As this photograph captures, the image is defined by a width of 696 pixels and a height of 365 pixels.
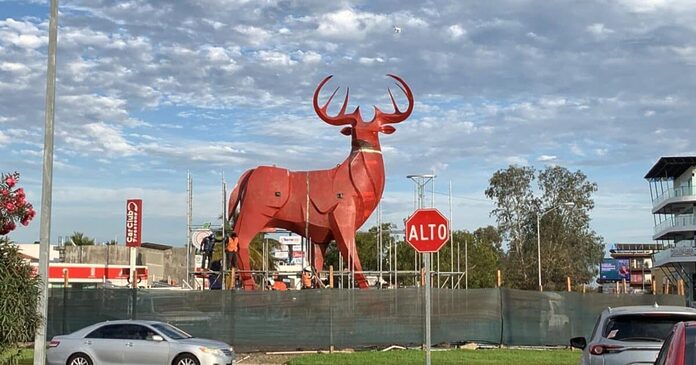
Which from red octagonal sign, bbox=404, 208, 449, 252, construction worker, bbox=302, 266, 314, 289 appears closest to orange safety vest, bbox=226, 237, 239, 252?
construction worker, bbox=302, 266, 314, 289

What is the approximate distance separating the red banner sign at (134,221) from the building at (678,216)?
4110cm

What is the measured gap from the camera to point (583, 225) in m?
75.3

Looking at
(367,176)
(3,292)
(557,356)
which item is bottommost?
(557,356)

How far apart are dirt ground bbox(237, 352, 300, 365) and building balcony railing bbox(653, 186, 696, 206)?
5694 cm

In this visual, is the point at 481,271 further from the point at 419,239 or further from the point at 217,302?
the point at 419,239

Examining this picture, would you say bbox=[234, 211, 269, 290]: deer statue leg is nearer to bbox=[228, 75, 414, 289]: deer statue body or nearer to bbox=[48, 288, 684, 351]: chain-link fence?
bbox=[228, 75, 414, 289]: deer statue body

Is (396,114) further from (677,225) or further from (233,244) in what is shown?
(677,225)

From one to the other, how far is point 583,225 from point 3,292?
65910mm

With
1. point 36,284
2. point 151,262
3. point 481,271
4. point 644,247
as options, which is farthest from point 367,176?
point 644,247

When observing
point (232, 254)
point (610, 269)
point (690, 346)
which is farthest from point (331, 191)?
point (610, 269)

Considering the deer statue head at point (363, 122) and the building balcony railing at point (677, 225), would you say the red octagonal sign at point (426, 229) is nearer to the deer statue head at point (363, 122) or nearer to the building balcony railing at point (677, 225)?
the deer statue head at point (363, 122)

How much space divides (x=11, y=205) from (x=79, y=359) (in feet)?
16.5

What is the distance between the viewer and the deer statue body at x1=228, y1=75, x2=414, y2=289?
3069 cm

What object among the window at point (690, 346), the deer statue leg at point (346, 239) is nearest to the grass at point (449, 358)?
the deer statue leg at point (346, 239)
